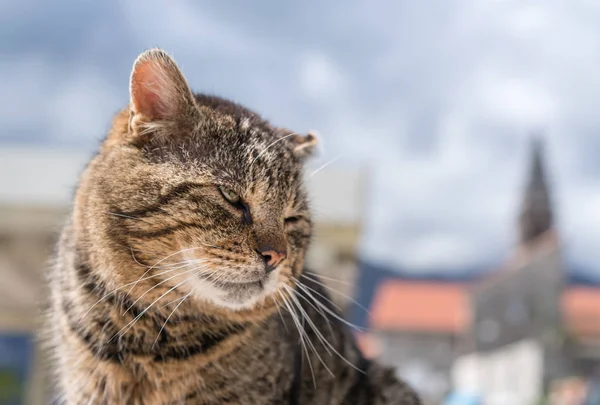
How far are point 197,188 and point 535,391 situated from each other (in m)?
14.6

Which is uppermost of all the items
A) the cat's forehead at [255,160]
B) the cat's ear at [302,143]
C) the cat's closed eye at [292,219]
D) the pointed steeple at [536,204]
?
the pointed steeple at [536,204]

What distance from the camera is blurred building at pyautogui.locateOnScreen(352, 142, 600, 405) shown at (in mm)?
15070

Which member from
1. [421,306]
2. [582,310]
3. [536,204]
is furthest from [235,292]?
[536,204]

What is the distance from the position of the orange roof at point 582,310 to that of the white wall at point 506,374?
202 cm

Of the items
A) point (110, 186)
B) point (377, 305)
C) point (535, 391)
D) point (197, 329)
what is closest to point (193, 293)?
point (197, 329)

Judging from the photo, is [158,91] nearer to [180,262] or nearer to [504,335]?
[180,262]

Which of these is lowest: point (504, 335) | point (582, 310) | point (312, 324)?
point (312, 324)

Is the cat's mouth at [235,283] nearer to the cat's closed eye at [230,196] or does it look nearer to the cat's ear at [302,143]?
the cat's closed eye at [230,196]

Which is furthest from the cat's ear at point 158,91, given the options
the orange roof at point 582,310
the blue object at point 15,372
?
the orange roof at point 582,310

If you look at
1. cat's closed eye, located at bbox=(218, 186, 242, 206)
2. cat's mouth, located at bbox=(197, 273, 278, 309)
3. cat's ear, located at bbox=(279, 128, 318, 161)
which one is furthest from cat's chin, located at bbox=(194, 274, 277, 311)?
cat's ear, located at bbox=(279, 128, 318, 161)

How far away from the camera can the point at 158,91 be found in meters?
1.28

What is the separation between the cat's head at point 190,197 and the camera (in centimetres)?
122

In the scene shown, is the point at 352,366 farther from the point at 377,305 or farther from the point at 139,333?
the point at 377,305

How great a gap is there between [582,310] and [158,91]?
2113cm
